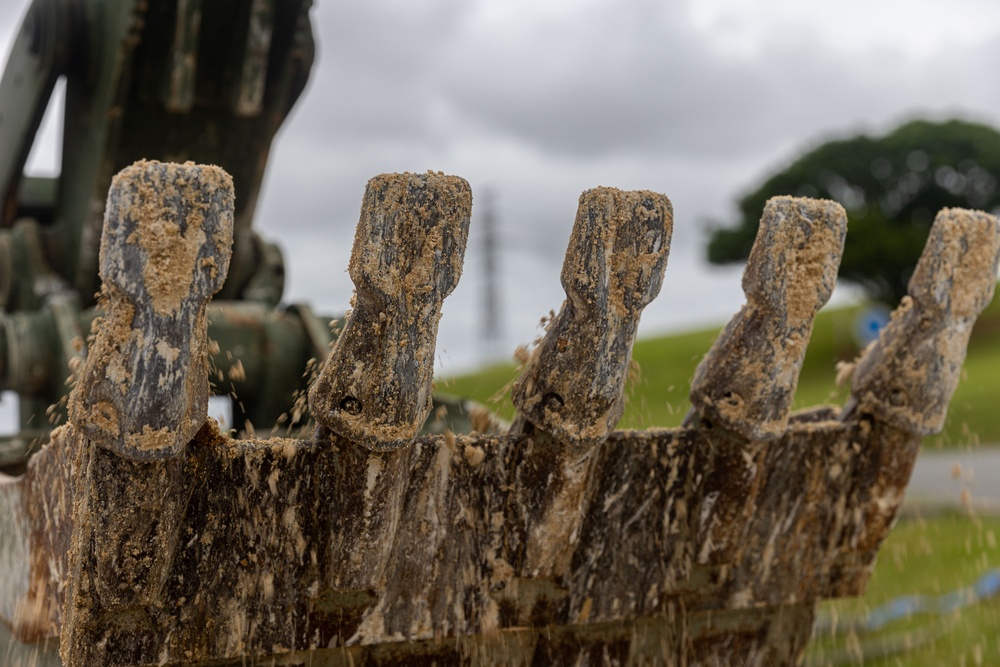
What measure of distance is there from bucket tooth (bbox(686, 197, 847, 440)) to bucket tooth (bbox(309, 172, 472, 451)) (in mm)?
684

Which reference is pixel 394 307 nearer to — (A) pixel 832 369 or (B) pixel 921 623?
(B) pixel 921 623

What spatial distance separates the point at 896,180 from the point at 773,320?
1039 inches

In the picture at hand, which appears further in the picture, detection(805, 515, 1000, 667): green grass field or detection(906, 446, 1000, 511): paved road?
detection(906, 446, 1000, 511): paved road

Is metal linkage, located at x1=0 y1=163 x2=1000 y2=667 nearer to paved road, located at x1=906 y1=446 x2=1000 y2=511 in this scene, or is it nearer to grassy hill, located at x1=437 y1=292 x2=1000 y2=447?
grassy hill, located at x1=437 y1=292 x2=1000 y2=447

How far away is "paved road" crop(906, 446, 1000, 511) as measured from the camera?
9568mm

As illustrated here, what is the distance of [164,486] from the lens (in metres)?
2.09

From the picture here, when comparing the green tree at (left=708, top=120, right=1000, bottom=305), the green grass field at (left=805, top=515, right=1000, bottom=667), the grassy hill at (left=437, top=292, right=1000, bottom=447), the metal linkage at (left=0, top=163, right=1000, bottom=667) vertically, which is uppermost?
the green tree at (left=708, top=120, right=1000, bottom=305)

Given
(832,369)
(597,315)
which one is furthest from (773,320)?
(832,369)

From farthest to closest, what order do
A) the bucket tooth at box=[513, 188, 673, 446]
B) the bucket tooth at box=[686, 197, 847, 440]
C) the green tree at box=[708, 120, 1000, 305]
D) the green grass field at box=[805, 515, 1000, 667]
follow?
the green tree at box=[708, 120, 1000, 305] → the green grass field at box=[805, 515, 1000, 667] → the bucket tooth at box=[686, 197, 847, 440] → the bucket tooth at box=[513, 188, 673, 446]

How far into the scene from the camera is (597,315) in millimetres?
2238

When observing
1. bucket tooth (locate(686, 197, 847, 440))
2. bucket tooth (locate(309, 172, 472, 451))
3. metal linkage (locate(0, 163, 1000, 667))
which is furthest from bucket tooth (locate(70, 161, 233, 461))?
bucket tooth (locate(686, 197, 847, 440))

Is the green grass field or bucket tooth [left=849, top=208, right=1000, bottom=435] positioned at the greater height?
bucket tooth [left=849, top=208, right=1000, bottom=435]

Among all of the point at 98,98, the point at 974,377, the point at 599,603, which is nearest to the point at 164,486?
the point at 599,603

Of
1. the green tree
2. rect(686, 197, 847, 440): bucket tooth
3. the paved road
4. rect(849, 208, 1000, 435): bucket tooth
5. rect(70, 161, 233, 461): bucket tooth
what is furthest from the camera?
the green tree
